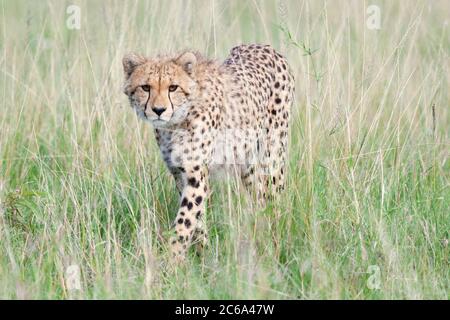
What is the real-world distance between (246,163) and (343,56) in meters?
1.68

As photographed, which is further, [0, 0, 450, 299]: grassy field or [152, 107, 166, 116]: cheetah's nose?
[152, 107, 166, 116]: cheetah's nose

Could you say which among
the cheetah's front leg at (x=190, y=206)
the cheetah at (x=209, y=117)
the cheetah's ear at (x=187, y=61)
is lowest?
the cheetah's front leg at (x=190, y=206)

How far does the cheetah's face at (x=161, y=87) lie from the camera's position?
14.9 ft

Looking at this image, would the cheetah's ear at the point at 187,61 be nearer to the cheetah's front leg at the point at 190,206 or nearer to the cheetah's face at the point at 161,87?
the cheetah's face at the point at 161,87

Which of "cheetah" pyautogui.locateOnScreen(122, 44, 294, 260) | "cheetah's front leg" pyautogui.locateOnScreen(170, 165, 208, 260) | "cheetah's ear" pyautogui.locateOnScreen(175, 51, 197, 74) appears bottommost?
"cheetah's front leg" pyautogui.locateOnScreen(170, 165, 208, 260)

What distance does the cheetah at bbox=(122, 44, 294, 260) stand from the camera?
4.62 meters

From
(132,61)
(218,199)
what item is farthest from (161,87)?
(218,199)

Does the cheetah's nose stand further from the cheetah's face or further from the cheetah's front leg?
the cheetah's front leg

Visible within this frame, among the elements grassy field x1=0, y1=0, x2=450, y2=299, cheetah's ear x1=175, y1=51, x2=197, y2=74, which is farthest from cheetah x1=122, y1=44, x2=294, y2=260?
grassy field x1=0, y1=0, x2=450, y2=299

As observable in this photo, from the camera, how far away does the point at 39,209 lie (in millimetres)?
4715

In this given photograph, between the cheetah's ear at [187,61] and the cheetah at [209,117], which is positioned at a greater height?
the cheetah's ear at [187,61]

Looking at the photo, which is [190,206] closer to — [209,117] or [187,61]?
[209,117]

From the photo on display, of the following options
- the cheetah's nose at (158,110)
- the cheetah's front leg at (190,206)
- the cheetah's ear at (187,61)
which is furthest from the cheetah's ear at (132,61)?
the cheetah's front leg at (190,206)
